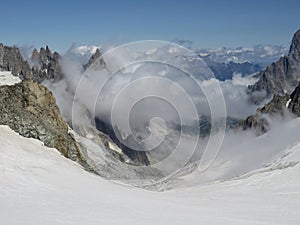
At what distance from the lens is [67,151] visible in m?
48.9

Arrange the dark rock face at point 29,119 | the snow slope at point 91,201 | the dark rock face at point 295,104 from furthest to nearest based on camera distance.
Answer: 1. the dark rock face at point 295,104
2. the dark rock face at point 29,119
3. the snow slope at point 91,201

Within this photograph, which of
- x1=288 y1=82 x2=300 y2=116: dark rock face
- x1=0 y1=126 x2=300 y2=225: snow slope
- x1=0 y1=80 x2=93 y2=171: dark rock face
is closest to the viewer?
x1=0 y1=126 x2=300 y2=225: snow slope

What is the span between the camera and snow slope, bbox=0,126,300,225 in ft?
74.9

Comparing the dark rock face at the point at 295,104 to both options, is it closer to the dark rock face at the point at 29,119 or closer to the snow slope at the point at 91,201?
the dark rock face at the point at 29,119

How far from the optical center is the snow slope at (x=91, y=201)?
2283 cm

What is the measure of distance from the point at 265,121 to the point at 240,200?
551 feet

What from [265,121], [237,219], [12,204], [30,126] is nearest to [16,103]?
[30,126]

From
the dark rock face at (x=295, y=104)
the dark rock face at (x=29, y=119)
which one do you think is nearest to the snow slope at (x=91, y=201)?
the dark rock face at (x=29, y=119)

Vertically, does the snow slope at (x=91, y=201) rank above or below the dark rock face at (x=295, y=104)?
below

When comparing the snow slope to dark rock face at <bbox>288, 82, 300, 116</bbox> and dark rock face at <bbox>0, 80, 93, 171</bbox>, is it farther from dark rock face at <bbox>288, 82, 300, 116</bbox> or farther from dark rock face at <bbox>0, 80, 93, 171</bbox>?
dark rock face at <bbox>288, 82, 300, 116</bbox>

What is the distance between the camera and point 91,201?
89.8ft

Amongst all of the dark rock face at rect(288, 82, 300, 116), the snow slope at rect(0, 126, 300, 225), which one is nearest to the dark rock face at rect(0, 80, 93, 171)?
the snow slope at rect(0, 126, 300, 225)

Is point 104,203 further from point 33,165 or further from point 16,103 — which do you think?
point 16,103

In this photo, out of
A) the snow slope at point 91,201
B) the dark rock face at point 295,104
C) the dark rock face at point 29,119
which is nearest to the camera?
the snow slope at point 91,201
